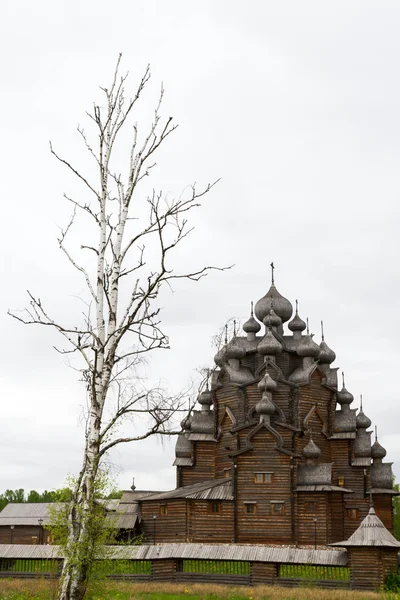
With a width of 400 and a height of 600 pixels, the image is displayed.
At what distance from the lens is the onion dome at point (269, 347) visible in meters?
41.6

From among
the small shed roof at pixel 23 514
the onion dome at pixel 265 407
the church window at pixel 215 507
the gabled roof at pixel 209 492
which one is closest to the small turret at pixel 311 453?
the onion dome at pixel 265 407

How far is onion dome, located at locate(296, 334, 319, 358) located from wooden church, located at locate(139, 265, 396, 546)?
3.0 inches

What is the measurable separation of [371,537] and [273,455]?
12.1 meters

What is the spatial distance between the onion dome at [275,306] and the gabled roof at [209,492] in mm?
9657

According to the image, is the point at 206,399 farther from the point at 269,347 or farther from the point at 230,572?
the point at 230,572

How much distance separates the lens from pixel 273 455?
38.0 metres

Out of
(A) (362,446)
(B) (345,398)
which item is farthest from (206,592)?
(B) (345,398)

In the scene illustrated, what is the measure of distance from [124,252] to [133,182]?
1.28 metres

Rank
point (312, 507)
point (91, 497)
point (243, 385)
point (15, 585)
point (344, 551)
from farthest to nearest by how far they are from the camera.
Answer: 1. point (243, 385)
2. point (312, 507)
3. point (344, 551)
4. point (15, 585)
5. point (91, 497)

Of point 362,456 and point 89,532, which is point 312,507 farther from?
point 89,532

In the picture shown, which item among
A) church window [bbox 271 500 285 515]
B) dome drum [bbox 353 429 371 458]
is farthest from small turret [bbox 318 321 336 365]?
church window [bbox 271 500 285 515]

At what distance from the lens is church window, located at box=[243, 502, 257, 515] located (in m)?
37.5

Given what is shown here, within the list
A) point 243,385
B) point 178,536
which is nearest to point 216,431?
point 243,385

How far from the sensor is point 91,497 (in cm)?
1300
